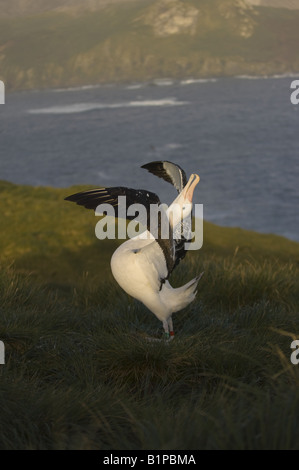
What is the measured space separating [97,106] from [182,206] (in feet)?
532

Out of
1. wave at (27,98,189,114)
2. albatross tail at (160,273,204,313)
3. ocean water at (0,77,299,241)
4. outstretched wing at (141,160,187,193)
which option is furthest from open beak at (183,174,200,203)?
wave at (27,98,189,114)

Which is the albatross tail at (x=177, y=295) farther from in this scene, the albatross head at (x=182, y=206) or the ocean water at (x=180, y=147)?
the ocean water at (x=180, y=147)

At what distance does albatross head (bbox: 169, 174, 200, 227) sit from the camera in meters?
5.01

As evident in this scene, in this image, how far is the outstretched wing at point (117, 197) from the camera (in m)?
4.53

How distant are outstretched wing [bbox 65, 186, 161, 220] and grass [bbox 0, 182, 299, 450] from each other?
1359mm

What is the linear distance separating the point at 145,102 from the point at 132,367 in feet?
584

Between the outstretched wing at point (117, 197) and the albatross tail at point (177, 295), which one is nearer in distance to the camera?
the outstretched wing at point (117, 197)

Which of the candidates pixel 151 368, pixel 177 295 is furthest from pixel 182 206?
pixel 151 368

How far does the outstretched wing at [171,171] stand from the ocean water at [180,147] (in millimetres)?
41104

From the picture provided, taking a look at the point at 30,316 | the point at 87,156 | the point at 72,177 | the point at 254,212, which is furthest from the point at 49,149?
the point at 30,316

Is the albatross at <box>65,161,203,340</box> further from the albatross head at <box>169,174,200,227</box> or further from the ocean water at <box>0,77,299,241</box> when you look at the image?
the ocean water at <box>0,77,299,241</box>

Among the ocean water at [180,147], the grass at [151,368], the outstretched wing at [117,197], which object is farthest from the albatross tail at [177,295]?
the ocean water at [180,147]
